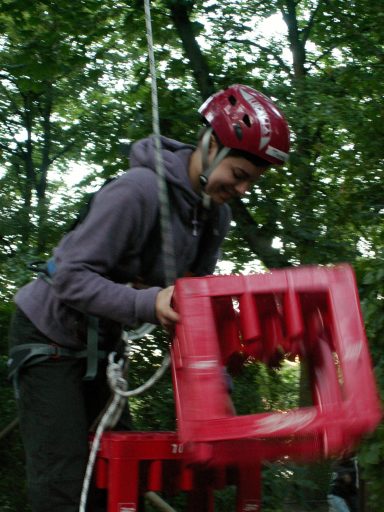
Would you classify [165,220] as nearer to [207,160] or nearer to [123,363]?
[207,160]

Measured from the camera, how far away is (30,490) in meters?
2.76

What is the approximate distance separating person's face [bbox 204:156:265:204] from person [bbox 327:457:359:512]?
13.4 ft

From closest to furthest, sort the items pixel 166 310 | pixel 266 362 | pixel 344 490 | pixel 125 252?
pixel 166 310 < pixel 266 362 < pixel 125 252 < pixel 344 490

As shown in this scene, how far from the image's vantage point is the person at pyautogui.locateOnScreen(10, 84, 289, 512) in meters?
2.55

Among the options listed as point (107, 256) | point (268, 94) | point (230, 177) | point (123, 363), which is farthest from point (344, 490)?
point (107, 256)

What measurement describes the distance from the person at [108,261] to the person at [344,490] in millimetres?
3926

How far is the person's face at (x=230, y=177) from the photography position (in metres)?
2.79

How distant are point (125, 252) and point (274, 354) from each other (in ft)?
1.94

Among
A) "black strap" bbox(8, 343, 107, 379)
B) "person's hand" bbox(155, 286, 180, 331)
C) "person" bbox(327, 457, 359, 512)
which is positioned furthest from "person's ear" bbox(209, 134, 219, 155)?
"person" bbox(327, 457, 359, 512)

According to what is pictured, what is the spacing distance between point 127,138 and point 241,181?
13.6ft

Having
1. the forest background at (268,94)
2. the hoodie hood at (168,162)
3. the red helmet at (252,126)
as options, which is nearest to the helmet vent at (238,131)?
the red helmet at (252,126)

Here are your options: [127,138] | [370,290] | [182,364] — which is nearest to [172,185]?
[182,364]

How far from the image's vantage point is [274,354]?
8.02ft

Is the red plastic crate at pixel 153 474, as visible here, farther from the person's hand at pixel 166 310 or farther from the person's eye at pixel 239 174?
the person's eye at pixel 239 174
